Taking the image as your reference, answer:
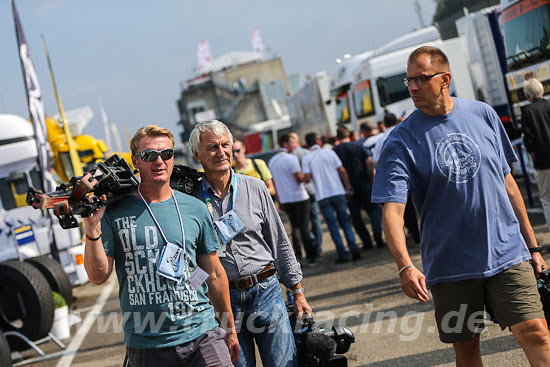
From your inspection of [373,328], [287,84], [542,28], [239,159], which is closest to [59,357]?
[239,159]

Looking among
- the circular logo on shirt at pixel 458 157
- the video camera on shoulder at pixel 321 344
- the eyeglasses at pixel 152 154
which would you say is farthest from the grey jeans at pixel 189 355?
the circular logo on shirt at pixel 458 157

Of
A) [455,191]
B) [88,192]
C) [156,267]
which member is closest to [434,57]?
[455,191]

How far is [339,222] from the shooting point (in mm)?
11211

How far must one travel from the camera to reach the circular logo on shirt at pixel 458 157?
3.69 metres

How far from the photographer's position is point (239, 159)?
8547 mm

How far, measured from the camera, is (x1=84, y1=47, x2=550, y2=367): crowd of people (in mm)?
3561

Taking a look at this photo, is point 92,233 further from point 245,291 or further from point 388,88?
point 388,88

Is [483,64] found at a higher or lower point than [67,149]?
lower

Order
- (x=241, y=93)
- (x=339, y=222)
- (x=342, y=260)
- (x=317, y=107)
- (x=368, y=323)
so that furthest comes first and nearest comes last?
(x=241, y=93)
(x=317, y=107)
(x=339, y=222)
(x=342, y=260)
(x=368, y=323)

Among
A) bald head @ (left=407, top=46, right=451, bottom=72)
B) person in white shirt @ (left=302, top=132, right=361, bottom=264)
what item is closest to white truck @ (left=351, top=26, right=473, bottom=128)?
person in white shirt @ (left=302, top=132, right=361, bottom=264)

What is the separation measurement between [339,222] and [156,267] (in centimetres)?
783

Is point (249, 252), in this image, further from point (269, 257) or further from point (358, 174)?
point (358, 174)

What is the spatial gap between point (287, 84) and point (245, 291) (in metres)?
83.6

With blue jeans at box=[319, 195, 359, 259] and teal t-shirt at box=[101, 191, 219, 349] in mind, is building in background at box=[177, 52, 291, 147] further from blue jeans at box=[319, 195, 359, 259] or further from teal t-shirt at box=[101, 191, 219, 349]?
teal t-shirt at box=[101, 191, 219, 349]
